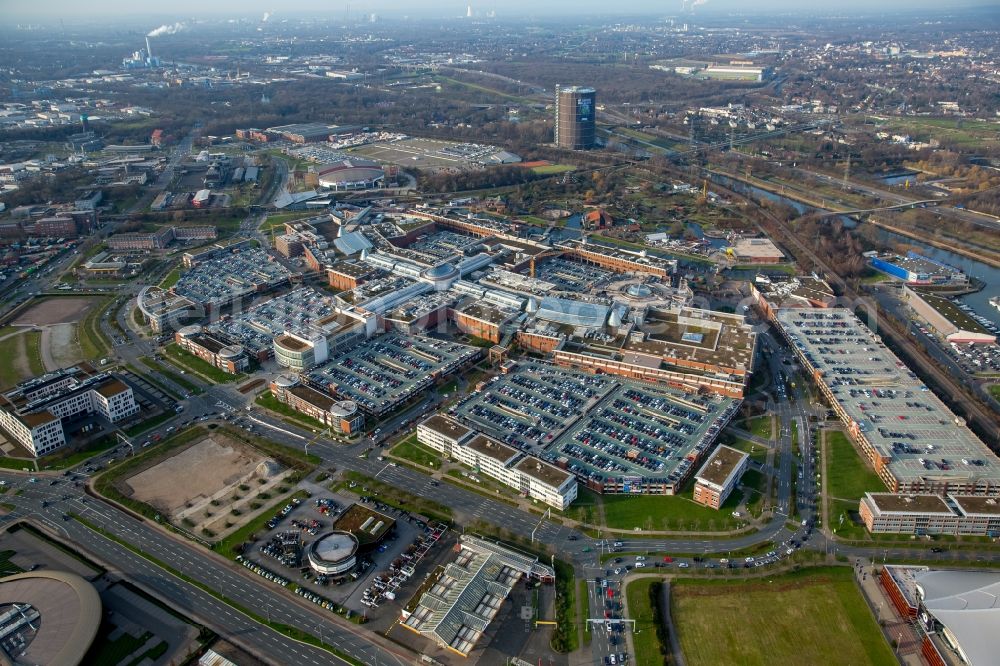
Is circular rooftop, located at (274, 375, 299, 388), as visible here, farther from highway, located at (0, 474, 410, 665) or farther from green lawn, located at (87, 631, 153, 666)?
green lawn, located at (87, 631, 153, 666)

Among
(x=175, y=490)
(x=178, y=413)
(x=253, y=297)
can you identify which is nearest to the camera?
(x=175, y=490)

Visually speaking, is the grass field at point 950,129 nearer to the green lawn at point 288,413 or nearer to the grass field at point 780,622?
the grass field at point 780,622

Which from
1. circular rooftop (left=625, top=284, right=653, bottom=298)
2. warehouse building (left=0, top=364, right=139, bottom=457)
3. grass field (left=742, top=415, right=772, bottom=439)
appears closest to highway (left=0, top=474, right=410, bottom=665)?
warehouse building (left=0, top=364, right=139, bottom=457)

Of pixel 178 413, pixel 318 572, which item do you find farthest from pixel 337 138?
pixel 318 572

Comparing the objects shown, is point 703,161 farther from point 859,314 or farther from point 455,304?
point 455,304

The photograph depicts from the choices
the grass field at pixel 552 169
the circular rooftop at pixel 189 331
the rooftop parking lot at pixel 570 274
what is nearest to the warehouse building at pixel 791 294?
the rooftop parking lot at pixel 570 274

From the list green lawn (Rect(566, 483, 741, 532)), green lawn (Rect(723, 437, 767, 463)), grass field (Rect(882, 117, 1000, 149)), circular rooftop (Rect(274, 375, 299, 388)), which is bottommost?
green lawn (Rect(566, 483, 741, 532))
